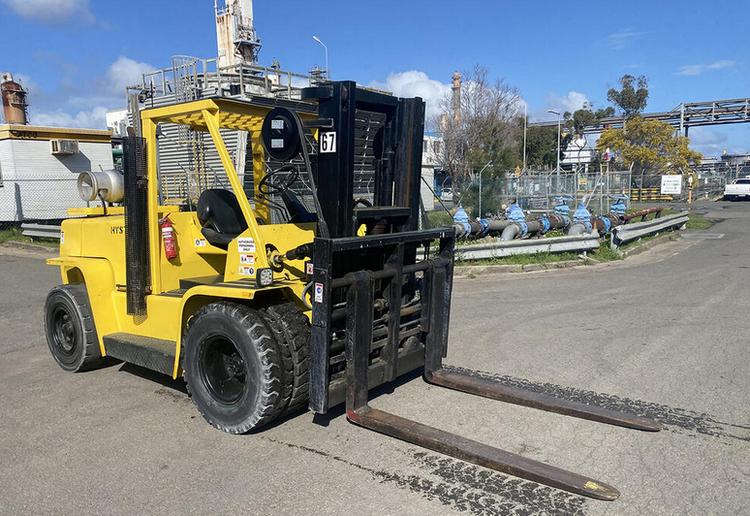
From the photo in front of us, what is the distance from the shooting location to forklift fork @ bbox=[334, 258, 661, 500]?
362 cm

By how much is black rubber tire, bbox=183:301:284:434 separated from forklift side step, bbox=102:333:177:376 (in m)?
0.32

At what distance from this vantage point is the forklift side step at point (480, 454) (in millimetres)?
3490

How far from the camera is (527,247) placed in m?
13.3

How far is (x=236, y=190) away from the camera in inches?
181

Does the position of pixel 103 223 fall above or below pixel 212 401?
above

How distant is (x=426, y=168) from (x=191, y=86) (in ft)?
49.7

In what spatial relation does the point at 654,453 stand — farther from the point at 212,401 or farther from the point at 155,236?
the point at 155,236

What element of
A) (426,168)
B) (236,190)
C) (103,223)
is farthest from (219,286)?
(426,168)

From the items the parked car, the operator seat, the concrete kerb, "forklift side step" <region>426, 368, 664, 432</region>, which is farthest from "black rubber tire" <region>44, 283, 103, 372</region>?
the parked car

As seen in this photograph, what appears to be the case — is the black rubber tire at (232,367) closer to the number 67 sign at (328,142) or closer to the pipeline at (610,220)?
the number 67 sign at (328,142)

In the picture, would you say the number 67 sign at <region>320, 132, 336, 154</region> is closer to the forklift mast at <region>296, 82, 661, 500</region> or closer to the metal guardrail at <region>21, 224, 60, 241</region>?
the forklift mast at <region>296, 82, 661, 500</region>

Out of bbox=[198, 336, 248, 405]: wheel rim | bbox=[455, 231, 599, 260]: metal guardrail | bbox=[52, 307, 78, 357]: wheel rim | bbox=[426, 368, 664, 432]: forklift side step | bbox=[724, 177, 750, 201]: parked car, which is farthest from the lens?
bbox=[724, 177, 750, 201]: parked car

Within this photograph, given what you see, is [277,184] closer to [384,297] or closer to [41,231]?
[384,297]

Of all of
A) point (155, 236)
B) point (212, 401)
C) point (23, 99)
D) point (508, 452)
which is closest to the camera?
point (508, 452)
